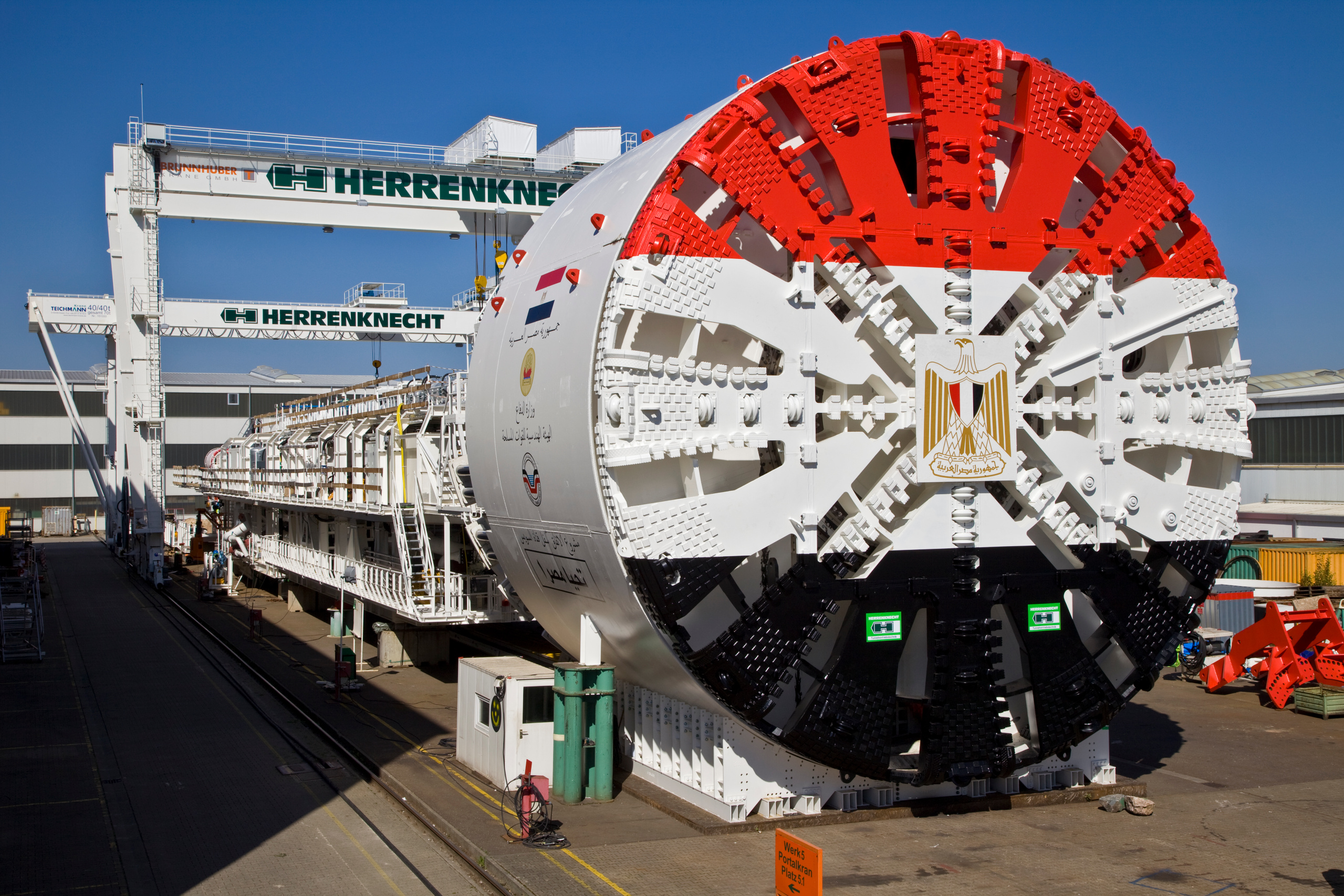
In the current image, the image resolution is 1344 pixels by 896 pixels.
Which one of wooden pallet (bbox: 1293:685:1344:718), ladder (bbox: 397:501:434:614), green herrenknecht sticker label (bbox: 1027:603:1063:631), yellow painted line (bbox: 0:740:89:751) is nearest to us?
green herrenknecht sticker label (bbox: 1027:603:1063:631)

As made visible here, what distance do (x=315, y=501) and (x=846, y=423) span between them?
16875 mm

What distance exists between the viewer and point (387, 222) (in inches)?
1074

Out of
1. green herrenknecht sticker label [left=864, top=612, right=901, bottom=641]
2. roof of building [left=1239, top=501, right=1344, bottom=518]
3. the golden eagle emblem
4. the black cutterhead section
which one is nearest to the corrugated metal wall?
roof of building [left=1239, top=501, right=1344, bottom=518]

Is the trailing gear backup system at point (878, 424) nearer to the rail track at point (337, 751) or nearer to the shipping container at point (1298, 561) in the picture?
the rail track at point (337, 751)

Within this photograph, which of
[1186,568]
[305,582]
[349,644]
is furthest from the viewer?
[305,582]

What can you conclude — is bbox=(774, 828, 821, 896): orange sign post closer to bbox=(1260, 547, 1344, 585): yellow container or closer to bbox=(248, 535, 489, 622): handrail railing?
bbox=(248, 535, 489, 622): handrail railing

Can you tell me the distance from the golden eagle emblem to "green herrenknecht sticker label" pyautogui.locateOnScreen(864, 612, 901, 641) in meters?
1.48

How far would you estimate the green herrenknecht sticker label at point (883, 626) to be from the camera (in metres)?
11.3

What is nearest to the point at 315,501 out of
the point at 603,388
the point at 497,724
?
the point at 497,724

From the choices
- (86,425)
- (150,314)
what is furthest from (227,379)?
(150,314)

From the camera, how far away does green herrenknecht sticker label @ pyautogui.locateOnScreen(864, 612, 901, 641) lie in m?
11.3

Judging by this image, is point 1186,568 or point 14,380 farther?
point 14,380

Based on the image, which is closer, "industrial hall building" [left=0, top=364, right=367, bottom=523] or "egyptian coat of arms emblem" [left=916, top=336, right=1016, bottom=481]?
"egyptian coat of arms emblem" [left=916, top=336, right=1016, bottom=481]

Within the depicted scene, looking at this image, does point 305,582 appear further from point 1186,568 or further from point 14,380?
point 14,380
